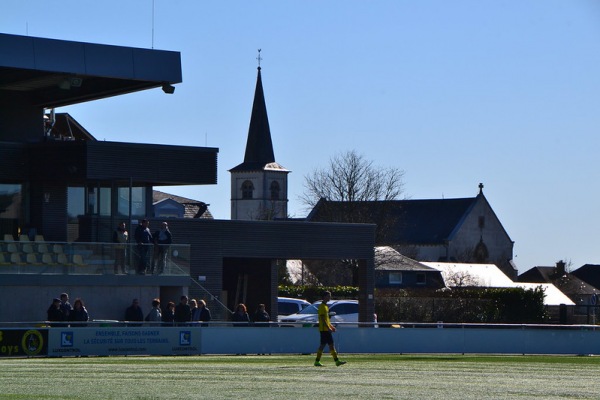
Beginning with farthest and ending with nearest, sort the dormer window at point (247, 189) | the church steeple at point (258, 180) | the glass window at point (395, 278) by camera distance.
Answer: the dormer window at point (247, 189) → the church steeple at point (258, 180) → the glass window at point (395, 278)

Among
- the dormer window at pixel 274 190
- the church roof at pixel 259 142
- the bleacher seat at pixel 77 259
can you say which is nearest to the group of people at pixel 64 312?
the bleacher seat at pixel 77 259

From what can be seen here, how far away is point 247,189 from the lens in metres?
168

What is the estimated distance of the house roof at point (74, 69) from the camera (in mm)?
41625

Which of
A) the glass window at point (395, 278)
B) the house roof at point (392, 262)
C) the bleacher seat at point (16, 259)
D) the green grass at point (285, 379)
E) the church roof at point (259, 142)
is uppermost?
the church roof at point (259, 142)

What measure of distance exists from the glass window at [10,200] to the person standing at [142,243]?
582cm

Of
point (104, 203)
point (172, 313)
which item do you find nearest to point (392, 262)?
point (104, 203)

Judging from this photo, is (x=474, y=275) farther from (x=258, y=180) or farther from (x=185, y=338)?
(x=185, y=338)

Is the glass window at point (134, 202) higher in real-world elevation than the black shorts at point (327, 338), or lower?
higher

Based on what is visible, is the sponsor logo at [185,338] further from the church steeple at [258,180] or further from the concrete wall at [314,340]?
the church steeple at [258,180]

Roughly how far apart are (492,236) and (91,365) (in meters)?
120

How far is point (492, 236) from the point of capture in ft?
475

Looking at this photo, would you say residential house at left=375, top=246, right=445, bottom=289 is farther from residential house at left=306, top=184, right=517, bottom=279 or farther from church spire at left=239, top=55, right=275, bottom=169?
church spire at left=239, top=55, right=275, bottom=169

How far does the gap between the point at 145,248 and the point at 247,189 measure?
421ft

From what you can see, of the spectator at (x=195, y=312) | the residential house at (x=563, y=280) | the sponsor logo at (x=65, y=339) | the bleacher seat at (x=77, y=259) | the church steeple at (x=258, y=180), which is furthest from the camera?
the church steeple at (x=258, y=180)
